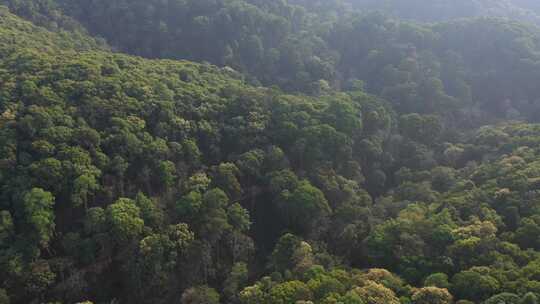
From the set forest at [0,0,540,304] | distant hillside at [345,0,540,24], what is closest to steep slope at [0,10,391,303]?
forest at [0,0,540,304]

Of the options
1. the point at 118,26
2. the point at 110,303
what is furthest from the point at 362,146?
the point at 118,26

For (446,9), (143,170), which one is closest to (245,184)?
(143,170)

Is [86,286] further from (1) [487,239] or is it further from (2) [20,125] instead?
(1) [487,239]

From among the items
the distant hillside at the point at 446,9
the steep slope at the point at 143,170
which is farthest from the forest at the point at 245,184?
the distant hillside at the point at 446,9

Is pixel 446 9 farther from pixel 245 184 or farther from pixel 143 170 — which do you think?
pixel 143 170

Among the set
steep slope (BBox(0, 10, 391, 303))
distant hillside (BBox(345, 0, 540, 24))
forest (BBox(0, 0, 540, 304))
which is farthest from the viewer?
distant hillside (BBox(345, 0, 540, 24))

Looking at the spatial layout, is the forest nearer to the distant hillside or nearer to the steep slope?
the steep slope

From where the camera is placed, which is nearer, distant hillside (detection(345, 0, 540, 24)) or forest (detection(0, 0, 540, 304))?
forest (detection(0, 0, 540, 304))

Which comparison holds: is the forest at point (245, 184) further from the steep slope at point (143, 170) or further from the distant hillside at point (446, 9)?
the distant hillside at point (446, 9)
